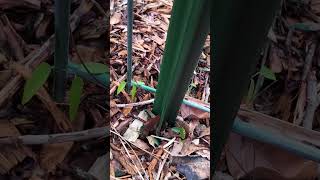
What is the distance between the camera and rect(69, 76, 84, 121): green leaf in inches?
30.2

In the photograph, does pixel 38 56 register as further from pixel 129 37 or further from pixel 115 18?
pixel 115 18

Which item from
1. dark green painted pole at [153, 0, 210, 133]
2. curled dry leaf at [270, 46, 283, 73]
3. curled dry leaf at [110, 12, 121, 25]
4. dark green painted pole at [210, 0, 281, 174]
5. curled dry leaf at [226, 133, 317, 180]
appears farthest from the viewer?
curled dry leaf at [110, 12, 121, 25]

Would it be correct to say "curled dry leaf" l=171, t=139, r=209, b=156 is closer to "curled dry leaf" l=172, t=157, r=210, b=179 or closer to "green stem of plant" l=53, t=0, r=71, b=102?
"curled dry leaf" l=172, t=157, r=210, b=179

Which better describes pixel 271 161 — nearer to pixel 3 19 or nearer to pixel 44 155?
pixel 44 155

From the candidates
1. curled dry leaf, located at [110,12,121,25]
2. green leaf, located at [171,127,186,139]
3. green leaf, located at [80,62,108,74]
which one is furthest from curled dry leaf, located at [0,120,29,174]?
curled dry leaf, located at [110,12,121,25]

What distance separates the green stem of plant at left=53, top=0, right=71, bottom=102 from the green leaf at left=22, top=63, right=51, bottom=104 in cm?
2

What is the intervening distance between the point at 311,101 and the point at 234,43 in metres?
0.60

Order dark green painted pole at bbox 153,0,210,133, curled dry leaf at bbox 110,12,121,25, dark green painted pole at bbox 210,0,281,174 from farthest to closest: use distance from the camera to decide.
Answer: curled dry leaf at bbox 110,12,121,25 → dark green painted pole at bbox 153,0,210,133 → dark green painted pole at bbox 210,0,281,174

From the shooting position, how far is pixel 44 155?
77 centimetres

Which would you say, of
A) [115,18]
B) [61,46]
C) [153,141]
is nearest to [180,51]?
[61,46]

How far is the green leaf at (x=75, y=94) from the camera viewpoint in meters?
0.77

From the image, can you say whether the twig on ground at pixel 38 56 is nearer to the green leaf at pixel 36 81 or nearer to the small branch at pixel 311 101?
the green leaf at pixel 36 81

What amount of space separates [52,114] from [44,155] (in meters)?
0.08

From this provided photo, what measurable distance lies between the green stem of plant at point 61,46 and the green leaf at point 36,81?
0.08ft
